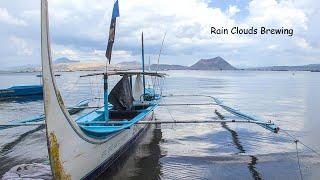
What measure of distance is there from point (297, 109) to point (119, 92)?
63.9 ft

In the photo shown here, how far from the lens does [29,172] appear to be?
41.1ft

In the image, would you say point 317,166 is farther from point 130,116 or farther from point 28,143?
point 28,143

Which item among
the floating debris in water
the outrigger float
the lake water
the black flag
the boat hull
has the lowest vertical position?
the lake water

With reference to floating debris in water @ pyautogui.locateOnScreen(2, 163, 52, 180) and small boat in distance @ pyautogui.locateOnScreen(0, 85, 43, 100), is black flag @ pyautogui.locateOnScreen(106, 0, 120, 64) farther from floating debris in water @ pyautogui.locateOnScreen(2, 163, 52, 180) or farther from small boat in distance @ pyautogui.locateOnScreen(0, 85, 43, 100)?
small boat in distance @ pyautogui.locateOnScreen(0, 85, 43, 100)

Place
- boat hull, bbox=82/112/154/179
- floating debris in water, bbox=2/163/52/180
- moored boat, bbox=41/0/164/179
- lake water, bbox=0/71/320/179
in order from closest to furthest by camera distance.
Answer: moored boat, bbox=41/0/164/179 → floating debris in water, bbox=2/163/52/180 → boat hull, bbox=82/112/154/179 → lake water, bbox=0/71/320/179

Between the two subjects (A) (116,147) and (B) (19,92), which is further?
(B) (19,92)

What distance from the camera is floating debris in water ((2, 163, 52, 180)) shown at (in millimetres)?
12086

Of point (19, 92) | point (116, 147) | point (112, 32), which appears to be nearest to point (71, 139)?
point (116, 147)

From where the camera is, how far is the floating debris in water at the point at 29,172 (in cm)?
1209

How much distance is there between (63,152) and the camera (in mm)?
9750

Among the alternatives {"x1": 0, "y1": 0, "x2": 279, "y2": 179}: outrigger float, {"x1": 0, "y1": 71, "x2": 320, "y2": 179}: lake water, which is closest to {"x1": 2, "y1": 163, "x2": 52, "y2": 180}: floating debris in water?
{"x1": 0, "y1": 71, "x2": 320, "y2": 179}: lake water

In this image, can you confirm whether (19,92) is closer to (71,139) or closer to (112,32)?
(112,32)

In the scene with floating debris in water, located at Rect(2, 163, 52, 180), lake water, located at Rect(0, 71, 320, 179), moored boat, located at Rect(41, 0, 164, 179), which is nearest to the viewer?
moored boat, located at Rect(41, 0, 164, 179)

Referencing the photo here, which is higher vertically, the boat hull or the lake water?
the boat hull
